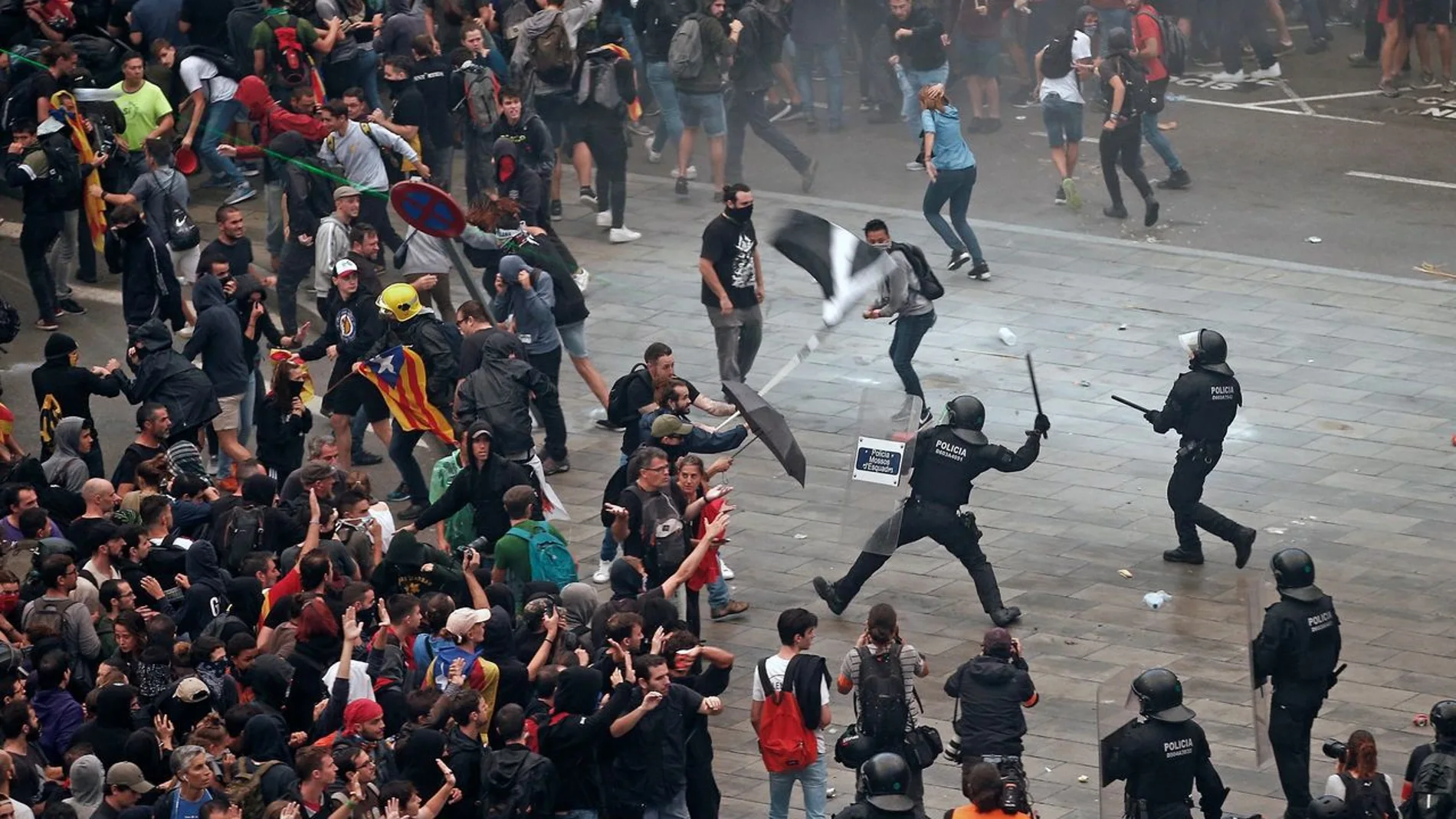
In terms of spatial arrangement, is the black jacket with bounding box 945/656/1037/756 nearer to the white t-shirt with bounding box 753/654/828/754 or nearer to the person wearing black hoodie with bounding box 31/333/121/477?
the white t-shirt with bounding box 753/654/828/754

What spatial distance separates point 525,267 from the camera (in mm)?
14047

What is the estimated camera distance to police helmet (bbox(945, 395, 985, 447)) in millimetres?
11836

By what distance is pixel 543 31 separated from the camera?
18016 millimetres

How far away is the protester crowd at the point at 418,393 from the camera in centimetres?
909

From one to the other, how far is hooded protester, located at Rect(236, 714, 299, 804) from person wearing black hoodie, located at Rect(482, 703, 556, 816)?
76 centimetres

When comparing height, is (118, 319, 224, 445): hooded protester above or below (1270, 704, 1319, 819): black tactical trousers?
above

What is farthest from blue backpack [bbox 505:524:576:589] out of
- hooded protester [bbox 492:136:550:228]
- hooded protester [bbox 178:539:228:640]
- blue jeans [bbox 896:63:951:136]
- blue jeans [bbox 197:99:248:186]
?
blue jeans [bbox 896:63:951:136]

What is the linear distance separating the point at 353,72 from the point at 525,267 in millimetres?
4784

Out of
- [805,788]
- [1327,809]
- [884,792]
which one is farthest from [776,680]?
[1327,809]

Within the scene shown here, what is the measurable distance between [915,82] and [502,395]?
8.55m

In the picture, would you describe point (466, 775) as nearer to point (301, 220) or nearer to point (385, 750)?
point (385, 750)

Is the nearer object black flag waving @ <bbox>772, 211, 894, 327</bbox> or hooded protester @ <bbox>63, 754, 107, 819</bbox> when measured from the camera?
hooded protester @ <bbox>63, 754, 107, 819</bbox>

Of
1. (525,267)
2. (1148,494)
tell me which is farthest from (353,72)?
(1148,494)

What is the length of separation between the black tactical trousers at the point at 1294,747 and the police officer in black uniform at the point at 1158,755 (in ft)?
3.51
